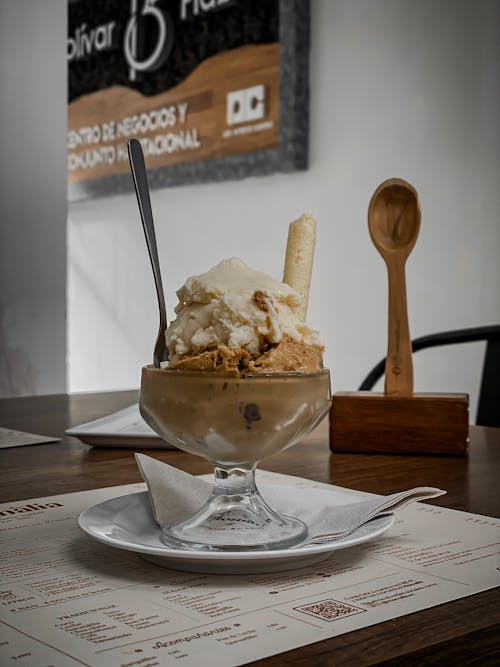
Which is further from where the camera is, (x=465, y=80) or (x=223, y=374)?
(x=465, y=80)

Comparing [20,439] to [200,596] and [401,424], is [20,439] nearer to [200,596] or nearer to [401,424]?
[401,424]

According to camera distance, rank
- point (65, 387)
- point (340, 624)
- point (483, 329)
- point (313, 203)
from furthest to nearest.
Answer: point (313, 203), point (65, 387), point (483, 329), point (340, 624)

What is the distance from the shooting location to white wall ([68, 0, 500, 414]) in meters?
2.85

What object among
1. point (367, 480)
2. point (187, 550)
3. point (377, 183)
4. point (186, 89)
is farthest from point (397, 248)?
point (186, 89)

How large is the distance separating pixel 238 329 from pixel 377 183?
2674mm

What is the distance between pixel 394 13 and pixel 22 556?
2866mm

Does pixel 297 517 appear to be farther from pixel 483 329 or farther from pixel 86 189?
pixel 86 189

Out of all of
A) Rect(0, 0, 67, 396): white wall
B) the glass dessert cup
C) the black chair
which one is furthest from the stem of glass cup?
Rect(0, 0, 67, 396): white wall

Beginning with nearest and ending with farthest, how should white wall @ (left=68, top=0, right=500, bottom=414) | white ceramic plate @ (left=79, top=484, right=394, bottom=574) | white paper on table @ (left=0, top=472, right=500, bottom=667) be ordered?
white paper on table @ (left=0, top=472, right=500, bottom=667) < white ceramic plate @ (left=79, top=484, right=394, bottom=574) < white wall @ (left=68, top=0, right=500, bottom=414)

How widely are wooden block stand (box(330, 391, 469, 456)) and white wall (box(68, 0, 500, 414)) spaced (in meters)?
1.79

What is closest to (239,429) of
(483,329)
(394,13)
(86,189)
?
(483,329)

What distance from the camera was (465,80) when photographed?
2.87 metres

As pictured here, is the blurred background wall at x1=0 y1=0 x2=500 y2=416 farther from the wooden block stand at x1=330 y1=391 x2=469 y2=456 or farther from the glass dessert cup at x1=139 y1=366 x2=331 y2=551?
the glass dessert cup at x1=139 y1=366 x2=331 y2=551

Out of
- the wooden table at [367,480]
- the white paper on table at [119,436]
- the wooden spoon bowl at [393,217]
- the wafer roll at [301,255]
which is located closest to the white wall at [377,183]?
the wooden table at [367,480]
